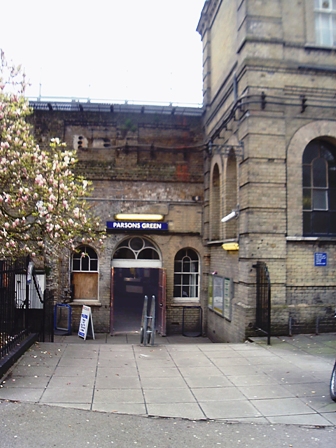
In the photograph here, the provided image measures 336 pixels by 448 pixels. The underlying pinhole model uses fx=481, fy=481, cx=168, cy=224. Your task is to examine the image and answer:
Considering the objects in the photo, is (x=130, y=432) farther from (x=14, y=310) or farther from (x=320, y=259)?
(x=320, y=259)

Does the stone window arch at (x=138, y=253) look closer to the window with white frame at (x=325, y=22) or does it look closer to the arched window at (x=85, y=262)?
the arched window at (x=85, y=262)

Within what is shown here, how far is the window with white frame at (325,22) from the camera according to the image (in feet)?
42.7

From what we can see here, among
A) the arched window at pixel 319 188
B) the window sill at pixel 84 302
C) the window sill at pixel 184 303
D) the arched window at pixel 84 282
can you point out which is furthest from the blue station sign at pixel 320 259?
the arched window at pixel 84 282

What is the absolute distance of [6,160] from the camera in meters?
10.1

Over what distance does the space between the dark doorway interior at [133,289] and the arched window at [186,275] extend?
5.28 m

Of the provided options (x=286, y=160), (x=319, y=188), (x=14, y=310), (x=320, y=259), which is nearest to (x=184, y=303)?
(x=320, y=259)

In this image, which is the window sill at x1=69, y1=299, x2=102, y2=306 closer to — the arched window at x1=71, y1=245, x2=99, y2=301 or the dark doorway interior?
the arched window at x1=71, y1=245, x2=99, y2=301

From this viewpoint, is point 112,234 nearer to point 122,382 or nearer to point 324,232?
point 324,232

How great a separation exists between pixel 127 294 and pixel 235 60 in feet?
59.1

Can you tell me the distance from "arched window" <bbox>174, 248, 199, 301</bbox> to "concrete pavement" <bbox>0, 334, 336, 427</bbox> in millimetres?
6677

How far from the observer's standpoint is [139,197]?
17688mm

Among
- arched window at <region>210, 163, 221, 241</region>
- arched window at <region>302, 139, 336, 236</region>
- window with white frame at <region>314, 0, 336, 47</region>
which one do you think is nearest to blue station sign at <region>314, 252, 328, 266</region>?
arched window at <region>302, 139, 336, 236</region>

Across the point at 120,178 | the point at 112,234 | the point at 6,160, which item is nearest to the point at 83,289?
the point at 112,234

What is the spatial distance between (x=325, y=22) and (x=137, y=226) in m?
8.83
